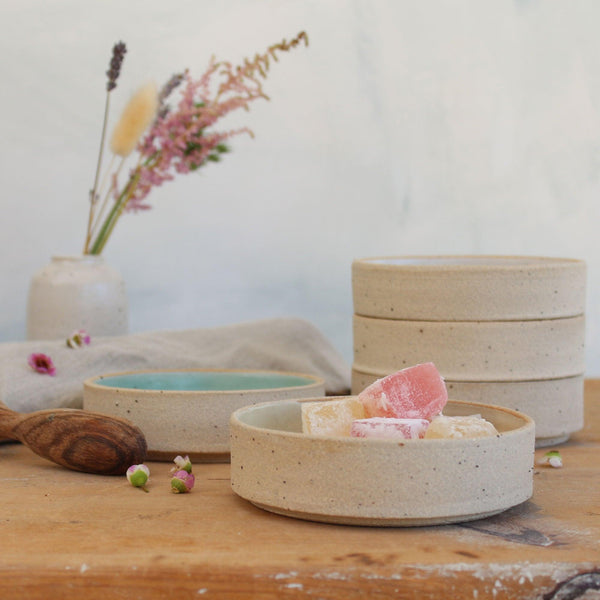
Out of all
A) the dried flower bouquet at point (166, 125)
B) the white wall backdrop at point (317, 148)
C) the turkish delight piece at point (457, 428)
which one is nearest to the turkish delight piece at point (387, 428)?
the turkish delight piece at point (457, 428)

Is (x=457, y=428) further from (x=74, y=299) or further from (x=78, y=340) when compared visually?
(x=74, y=299)

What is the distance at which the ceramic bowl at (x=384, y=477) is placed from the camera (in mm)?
646

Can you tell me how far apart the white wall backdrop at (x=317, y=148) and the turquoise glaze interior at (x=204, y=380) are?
0.70 meters

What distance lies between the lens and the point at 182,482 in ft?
2.55

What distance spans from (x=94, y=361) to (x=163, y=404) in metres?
0.30

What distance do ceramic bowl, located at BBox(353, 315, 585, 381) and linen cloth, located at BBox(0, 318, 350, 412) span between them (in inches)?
11.2

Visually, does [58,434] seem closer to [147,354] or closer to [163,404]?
[163,404]

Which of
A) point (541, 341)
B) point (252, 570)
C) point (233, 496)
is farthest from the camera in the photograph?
point (541, 341)

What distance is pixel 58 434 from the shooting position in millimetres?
→ 855

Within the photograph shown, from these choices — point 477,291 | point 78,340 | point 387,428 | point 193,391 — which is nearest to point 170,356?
point 78,340

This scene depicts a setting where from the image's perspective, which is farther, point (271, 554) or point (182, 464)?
point (182, 464)

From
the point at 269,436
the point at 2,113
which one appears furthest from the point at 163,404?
the point at 2,113

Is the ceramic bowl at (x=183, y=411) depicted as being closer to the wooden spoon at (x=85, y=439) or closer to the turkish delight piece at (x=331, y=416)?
the wooden spoon at (x=85, y=439)

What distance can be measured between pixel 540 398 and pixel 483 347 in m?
0.08
